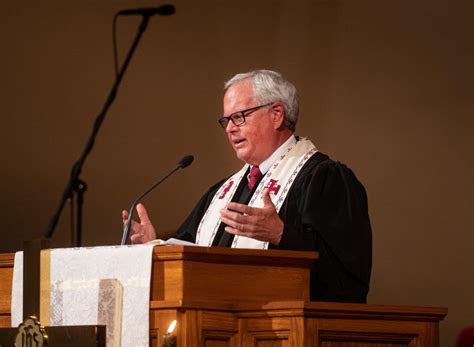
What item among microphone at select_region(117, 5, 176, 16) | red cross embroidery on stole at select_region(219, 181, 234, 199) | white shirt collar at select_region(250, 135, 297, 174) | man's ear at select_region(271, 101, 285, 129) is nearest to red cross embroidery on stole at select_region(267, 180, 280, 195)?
white shirt collar at select_region(250, 135, 297, 174)

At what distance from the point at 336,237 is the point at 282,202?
0.54m

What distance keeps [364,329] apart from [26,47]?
166 inches

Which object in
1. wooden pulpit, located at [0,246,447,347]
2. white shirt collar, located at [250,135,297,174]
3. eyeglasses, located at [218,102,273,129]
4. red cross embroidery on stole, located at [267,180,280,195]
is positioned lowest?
wooden pulpit, located at [0,246,447,347]

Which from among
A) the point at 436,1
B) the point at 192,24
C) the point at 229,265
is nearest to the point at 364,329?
the point at 229,265

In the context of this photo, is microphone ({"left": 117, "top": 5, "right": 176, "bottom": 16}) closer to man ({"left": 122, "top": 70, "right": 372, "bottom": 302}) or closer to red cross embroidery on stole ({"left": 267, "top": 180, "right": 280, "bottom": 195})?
man ({"left": 122, "top": 70, "right": 372, "bottom": 302})

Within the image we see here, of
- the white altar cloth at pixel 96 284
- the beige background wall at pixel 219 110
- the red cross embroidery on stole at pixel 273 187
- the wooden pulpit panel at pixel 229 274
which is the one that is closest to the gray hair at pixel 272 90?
the red cross embroidery on stole at pixel 273 187

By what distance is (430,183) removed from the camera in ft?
23.4

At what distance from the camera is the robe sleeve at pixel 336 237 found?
15.0 ft

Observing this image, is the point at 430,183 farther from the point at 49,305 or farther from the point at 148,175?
the point at 49,305

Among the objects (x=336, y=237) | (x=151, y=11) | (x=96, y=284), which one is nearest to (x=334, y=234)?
(x=336, y=237)

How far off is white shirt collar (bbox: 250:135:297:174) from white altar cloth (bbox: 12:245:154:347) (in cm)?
157

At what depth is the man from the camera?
4.36 metres

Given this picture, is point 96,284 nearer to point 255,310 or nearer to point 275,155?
point 255,310

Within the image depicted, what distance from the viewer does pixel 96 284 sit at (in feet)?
12.9
